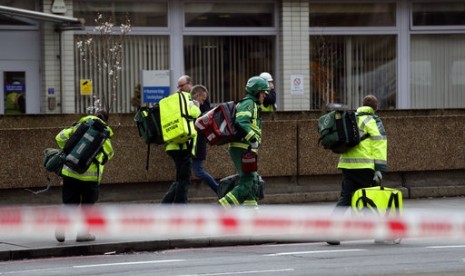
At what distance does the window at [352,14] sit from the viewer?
83.1 ft

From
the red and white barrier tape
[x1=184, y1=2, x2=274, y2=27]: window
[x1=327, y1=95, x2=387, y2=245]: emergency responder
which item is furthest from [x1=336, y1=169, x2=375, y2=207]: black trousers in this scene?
[x1=184, y1=2, x2=274, y2=27]: window

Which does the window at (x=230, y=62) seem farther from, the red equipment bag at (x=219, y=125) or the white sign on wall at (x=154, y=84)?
the red equipment bag at (x=219, y=125)

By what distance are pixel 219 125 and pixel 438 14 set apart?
1432 centimetres

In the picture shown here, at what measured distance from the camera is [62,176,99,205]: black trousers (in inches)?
521

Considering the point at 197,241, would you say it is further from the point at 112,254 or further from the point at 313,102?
the point at 313,102

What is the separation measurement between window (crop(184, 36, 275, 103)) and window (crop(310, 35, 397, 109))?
112 centimetres

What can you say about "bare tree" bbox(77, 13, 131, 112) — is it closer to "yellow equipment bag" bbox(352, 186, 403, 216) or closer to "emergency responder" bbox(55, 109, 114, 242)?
"emergency responder" bbox(55, 109, 114, 242)

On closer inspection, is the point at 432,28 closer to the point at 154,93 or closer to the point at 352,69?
the point at 352,69

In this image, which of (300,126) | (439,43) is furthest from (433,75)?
(300,126)

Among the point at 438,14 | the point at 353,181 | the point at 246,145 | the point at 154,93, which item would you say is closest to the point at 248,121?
the point at 246,145

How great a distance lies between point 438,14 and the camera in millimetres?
26344

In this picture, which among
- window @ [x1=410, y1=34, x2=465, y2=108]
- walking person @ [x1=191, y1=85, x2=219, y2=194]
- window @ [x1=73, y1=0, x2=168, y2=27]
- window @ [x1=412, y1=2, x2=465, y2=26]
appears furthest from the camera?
window @ [x1=410, y1=34, x2=465, y2=108]

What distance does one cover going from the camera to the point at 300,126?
16953 millimetres

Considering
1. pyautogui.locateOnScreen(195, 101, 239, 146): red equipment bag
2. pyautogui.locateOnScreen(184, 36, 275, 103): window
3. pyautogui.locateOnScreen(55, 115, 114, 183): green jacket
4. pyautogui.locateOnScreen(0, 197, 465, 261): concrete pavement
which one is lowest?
pyautogui.locateOnScreen(0, 197, 465, 261): concrete pavement
